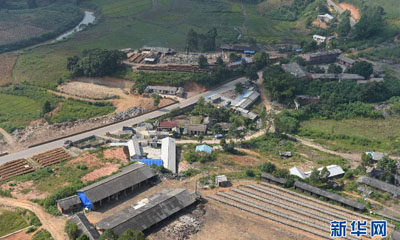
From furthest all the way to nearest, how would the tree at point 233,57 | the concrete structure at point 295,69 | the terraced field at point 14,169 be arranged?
the tree at point 233,57 < the concrete structure at point 295,69 < the terraced field at point 14,169

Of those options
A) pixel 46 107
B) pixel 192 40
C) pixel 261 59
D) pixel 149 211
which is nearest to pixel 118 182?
pixel 149 211

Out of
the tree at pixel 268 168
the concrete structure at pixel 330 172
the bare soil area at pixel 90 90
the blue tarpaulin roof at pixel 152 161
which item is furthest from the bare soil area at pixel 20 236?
the bare soil area at pixel 90 90

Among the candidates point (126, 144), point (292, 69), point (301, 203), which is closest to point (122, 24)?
point (292, 69)

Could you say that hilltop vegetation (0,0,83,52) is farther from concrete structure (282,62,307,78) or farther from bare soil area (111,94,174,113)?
concrete structure (282,62,307,78)

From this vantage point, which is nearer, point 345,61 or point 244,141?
point 244,141

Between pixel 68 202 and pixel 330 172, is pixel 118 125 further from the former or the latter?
pixel 330 172

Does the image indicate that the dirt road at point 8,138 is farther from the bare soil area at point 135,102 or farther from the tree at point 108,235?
the tree at point 108,235

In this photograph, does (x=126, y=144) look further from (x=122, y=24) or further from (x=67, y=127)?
(x=122, y=24)
